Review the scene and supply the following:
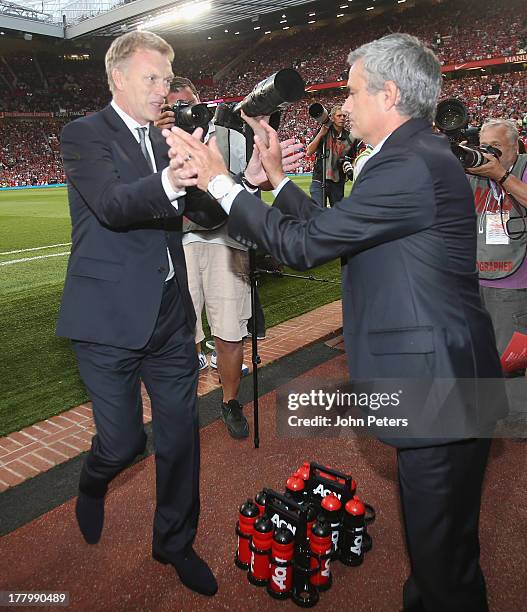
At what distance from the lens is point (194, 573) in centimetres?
226

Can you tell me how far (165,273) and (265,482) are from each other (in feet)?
4.84

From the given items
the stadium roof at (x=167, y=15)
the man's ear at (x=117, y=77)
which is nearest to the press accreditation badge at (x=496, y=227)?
the man's ear at (x=117, y=77)

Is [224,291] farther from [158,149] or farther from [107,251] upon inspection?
[107,251]

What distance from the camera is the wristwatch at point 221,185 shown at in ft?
5.90

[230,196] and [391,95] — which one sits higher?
[391,95]

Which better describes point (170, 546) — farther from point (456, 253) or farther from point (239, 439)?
point (456, 253)

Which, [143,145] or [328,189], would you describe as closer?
[143,145]

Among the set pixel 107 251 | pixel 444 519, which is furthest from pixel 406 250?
pixel 107 251

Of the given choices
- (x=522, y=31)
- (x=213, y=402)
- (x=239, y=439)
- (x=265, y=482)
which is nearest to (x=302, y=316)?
(x=213, y=402)

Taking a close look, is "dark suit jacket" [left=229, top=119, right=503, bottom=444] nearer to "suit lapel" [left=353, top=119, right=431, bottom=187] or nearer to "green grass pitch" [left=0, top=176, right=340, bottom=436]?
"suit lapel" [left=353, top=119, right=431, bottom=187]

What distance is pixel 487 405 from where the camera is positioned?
1.83m

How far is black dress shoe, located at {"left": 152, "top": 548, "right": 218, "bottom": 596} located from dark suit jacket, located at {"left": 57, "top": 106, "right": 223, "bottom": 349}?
95 centimetres

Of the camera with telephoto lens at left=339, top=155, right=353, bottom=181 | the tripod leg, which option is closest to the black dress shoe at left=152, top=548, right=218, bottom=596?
the tripod leg

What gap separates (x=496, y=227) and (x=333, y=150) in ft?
14.1
